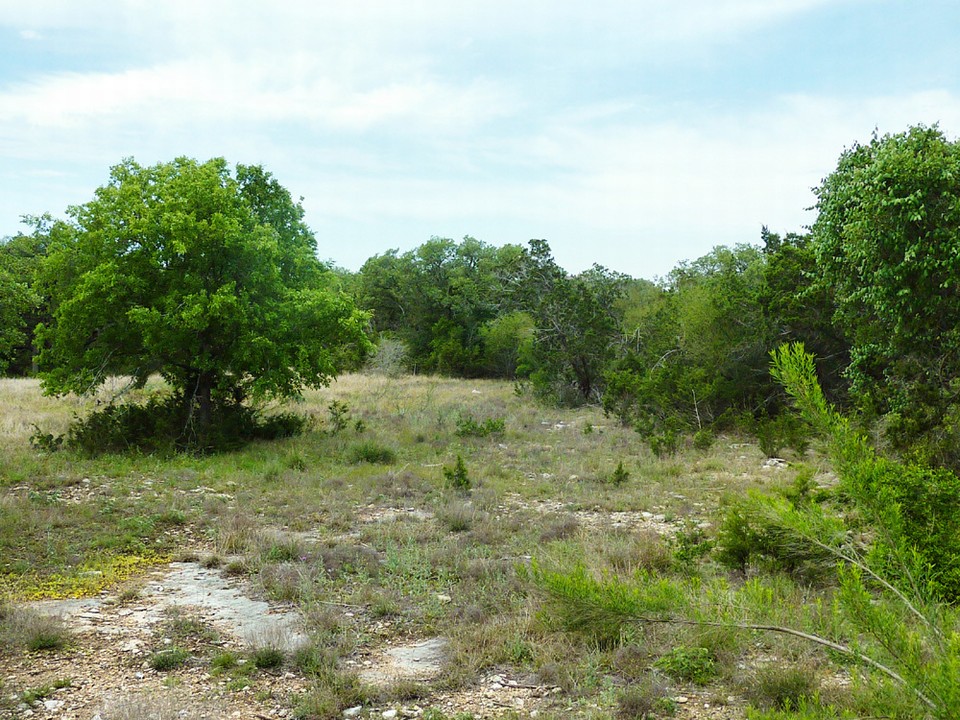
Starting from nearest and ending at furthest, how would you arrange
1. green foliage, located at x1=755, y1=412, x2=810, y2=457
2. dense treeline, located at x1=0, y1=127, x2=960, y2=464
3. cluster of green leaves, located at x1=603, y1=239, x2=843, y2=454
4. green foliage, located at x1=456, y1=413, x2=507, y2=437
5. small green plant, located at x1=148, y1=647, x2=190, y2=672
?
small green plant, located at x1=148, y1=647, x2=190, y2=672, dense treeline, located at x1=0, y1=127, x2=960, y2=464, green foliage, located at x1=755, y1=412, x2=810, y2=457, cluster of green leaves, located at x1=603, y1=239, x2=843, y2=454, green foliage, located at x1=456, y1=413, x2=507, y2=437

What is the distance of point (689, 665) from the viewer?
484cm

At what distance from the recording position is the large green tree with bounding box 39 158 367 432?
45.8 feet

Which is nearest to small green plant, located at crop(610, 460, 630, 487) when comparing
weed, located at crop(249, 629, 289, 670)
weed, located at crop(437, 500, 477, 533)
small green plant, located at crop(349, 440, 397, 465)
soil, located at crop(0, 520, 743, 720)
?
weed, located at crop(437, 500, 477, 533)

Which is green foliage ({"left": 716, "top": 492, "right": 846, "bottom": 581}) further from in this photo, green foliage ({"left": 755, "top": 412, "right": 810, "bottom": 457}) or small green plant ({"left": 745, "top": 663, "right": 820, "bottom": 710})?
green foliage ({"left": 755, "top": 412, "right": 810, "bottom": 457})

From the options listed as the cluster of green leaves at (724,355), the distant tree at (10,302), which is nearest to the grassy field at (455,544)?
the cluster of green leaves at (724,355)

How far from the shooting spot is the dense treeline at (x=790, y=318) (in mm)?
10031

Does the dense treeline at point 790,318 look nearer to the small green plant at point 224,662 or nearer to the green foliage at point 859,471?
the green foliage at point 859,471

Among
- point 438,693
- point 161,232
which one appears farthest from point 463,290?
point 438,693

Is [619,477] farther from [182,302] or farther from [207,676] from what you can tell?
[182,302]

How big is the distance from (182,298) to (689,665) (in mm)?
12317

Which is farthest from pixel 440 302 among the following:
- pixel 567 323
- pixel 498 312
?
pixel 567 323

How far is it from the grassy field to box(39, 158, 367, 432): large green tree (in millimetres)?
1919

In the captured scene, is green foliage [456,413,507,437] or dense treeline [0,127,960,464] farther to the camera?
green foliage [456,413,507,437]

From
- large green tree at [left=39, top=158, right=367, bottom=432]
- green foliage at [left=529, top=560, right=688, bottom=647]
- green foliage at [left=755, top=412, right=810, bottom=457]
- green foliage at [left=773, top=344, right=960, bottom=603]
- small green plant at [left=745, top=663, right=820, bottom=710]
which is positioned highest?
large green tree at [left=39, top=158, right=367, bottom=432]
